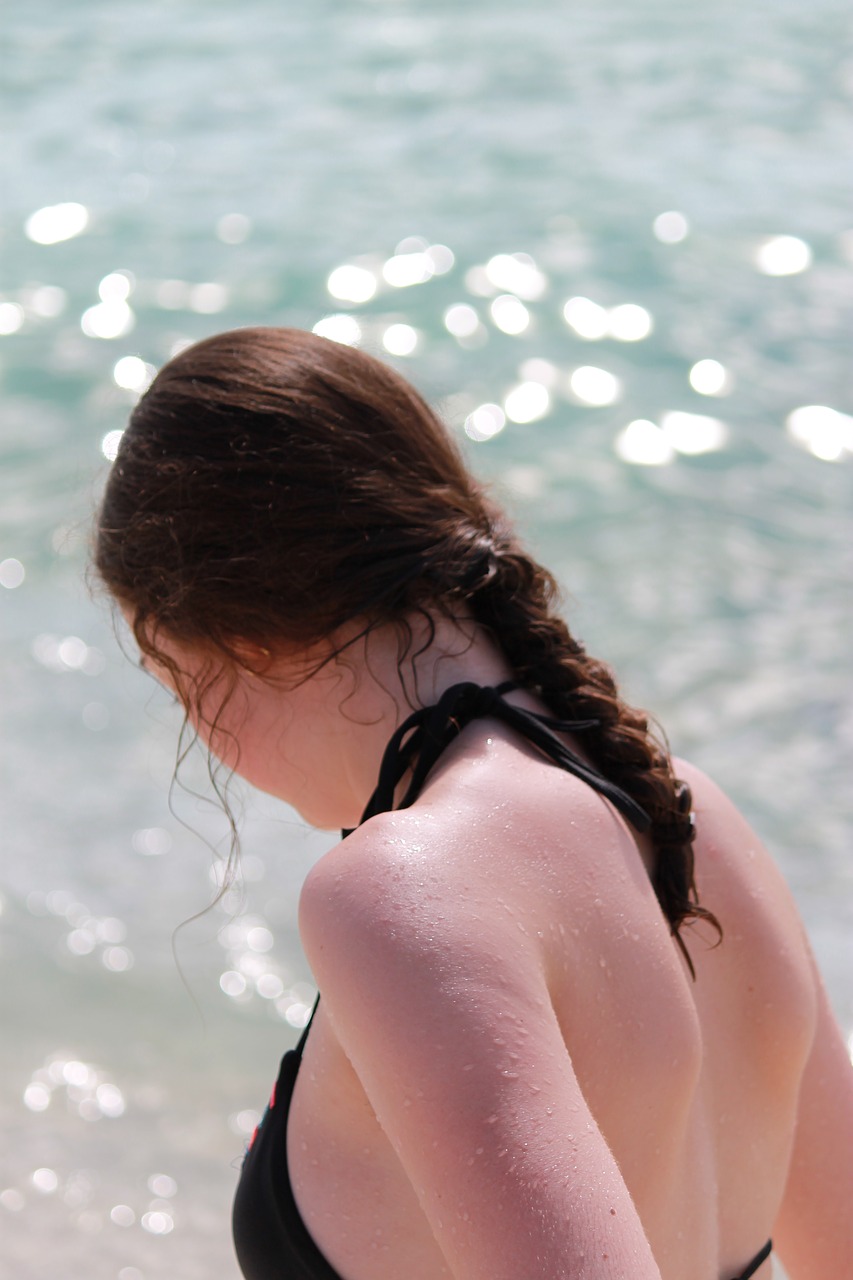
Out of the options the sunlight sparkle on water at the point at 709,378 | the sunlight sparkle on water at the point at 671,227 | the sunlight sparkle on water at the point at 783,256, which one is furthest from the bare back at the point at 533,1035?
the sunlight sparkle on water at the point at 671,227

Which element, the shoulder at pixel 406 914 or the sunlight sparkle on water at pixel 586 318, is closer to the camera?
the shoulder at pixel 406 914

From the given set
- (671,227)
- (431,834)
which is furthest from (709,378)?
(431,834)

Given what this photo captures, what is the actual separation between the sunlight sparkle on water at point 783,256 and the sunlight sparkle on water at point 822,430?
1.37 m

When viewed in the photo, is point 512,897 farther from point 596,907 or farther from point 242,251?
point 242,251

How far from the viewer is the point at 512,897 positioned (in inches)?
42.1

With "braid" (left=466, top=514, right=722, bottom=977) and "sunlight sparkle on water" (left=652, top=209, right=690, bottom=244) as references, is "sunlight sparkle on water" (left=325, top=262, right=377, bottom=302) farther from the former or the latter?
"braid" (left=466, top=514, right=722, bottom=977)

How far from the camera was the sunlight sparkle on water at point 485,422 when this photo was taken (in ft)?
20.7

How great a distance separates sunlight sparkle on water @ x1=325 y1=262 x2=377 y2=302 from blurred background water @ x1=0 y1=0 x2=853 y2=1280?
22 millimetres

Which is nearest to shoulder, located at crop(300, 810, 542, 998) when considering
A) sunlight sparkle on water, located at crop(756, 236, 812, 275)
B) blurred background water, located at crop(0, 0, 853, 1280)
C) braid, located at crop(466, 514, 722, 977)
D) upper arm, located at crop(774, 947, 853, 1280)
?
braid, located at crop(466, 514, 722, 977)

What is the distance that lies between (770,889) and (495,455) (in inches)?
192

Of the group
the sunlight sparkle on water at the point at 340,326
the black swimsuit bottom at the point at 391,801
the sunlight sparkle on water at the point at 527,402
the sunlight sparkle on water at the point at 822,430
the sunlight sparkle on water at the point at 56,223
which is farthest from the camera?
the sunlight sparkle on water at the point at 56,223

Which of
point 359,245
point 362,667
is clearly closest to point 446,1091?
point 362,667

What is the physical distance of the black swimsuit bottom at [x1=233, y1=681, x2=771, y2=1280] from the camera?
1.26 meters

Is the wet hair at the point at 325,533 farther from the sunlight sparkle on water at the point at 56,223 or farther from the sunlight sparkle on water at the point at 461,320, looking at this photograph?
the sunlight sparkle on water at the point at 56,223
